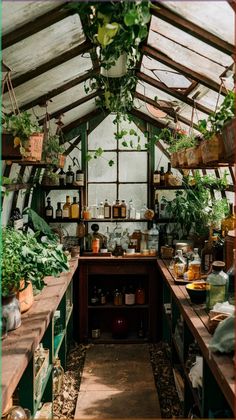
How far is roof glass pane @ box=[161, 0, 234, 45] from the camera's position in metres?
2.95

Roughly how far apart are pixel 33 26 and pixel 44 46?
18.5 inches

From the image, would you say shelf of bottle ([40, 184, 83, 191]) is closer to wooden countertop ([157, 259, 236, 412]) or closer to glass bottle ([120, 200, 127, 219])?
glass bottle ([120, 200, 127, 219])

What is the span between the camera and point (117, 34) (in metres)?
3.16

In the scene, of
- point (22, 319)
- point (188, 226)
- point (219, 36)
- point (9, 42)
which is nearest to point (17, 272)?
point (22, 319)

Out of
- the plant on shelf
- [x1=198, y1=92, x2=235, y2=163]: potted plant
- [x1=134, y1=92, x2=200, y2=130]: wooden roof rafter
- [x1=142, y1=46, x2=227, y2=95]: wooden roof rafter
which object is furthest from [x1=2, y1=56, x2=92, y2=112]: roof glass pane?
[x1=198, y1=92, x2=235, y2=163]: potted plant

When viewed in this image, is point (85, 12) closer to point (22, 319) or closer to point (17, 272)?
point (17, 272)

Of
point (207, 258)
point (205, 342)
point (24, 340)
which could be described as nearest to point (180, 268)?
point (207, 258)

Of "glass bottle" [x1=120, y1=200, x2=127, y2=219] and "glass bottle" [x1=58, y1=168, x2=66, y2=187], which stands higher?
"glass bottle" [x1=58, y1=168, x2=66, y2=187]

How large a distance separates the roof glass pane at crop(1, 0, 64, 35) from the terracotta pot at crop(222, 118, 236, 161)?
Result: 55.0 inches

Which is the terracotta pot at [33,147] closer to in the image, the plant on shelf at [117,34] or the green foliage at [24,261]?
the green foliage at [24,261]

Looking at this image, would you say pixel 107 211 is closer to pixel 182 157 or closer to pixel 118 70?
pixel 182 157

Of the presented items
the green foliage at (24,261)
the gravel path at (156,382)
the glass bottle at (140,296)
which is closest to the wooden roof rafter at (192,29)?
the green foliage at (24,261)

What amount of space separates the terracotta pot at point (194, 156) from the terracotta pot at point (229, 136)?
91 centimetres

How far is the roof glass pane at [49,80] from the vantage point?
430 centimetres
